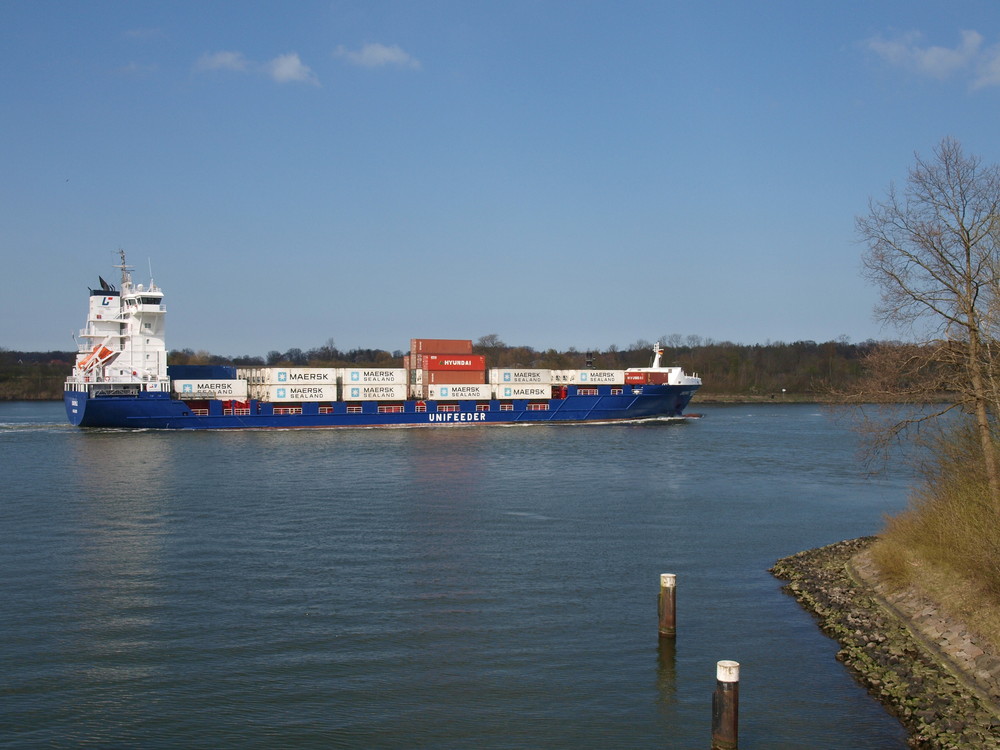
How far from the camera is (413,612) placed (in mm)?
13055

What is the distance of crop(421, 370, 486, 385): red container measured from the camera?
51062 mm

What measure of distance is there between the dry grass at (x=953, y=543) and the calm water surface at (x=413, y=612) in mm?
1794

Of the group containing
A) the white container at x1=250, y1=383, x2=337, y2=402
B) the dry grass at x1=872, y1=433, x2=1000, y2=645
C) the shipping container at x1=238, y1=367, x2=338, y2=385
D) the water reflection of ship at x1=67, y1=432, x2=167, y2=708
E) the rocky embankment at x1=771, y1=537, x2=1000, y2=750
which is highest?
the shipping container at x1=238, y1=367, x2=338, y2=385

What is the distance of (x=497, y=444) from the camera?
41188 millimetres

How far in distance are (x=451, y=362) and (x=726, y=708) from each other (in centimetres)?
4376

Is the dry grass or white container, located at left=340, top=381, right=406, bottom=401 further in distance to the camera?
white container, located at left=340, top=381, right=406, bottom=401

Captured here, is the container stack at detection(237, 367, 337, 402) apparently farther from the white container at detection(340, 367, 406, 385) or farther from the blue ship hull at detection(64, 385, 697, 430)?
the white container at detection(340, 367, 406, 385)

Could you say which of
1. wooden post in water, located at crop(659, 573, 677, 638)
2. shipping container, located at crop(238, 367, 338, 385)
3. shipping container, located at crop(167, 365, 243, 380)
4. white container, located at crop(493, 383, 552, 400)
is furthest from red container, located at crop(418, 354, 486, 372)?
wooden post in water, located at crop(659, 573, 677, 638)

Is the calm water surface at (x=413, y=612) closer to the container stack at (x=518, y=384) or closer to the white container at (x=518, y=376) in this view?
the container stack at (x=518, y=384)

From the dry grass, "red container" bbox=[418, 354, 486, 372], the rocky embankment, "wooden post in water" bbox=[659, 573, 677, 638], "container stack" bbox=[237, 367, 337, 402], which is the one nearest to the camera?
the rocky embankment

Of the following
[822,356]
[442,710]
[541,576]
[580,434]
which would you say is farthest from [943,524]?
[822,356]

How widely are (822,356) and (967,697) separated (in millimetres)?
117990

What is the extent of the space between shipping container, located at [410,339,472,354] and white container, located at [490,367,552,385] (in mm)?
2619

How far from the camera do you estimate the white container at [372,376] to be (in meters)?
49.9
